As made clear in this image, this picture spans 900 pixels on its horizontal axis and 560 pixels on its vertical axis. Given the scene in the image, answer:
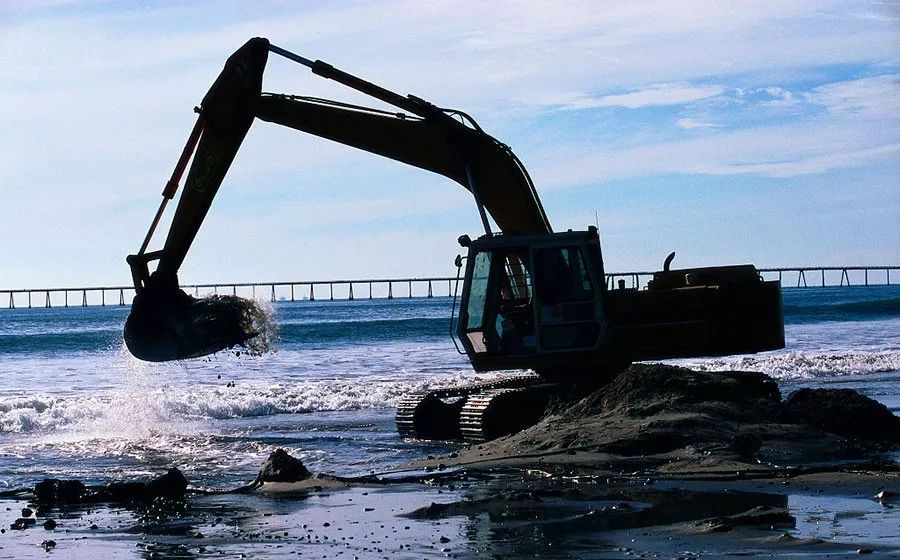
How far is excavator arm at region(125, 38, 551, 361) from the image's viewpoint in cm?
1619

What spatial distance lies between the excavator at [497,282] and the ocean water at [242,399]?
60.6 inches

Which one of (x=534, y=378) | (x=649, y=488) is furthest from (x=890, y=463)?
(x=534, y=378)

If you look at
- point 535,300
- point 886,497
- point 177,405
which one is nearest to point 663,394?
point 535,300

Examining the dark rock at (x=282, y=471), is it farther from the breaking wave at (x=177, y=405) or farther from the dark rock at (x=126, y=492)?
the breaking wave at (x=177, y=405)

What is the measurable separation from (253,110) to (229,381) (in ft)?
55.0

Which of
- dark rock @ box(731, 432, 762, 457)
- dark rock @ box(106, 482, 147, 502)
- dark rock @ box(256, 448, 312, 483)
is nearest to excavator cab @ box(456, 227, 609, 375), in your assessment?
dark rock @ box(731, 432, 762, 457)

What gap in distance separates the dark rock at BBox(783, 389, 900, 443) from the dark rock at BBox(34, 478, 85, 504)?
25.5ft

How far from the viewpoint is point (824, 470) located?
501 inches

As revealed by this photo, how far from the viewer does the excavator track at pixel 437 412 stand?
1941 cm

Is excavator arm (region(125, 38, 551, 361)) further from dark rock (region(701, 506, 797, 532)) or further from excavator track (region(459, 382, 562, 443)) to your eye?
dark rock (region(701, 506, 797, 532))

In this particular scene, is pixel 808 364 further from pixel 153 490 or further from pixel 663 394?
pixel 153 490

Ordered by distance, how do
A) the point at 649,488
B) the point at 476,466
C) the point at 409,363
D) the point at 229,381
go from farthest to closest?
1. the point at 409,363
2. the point at 229,381
3. the point at 476,466
4. the point at 649,488

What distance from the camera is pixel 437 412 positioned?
772 inches

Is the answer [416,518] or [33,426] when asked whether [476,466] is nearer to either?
[416,518]
